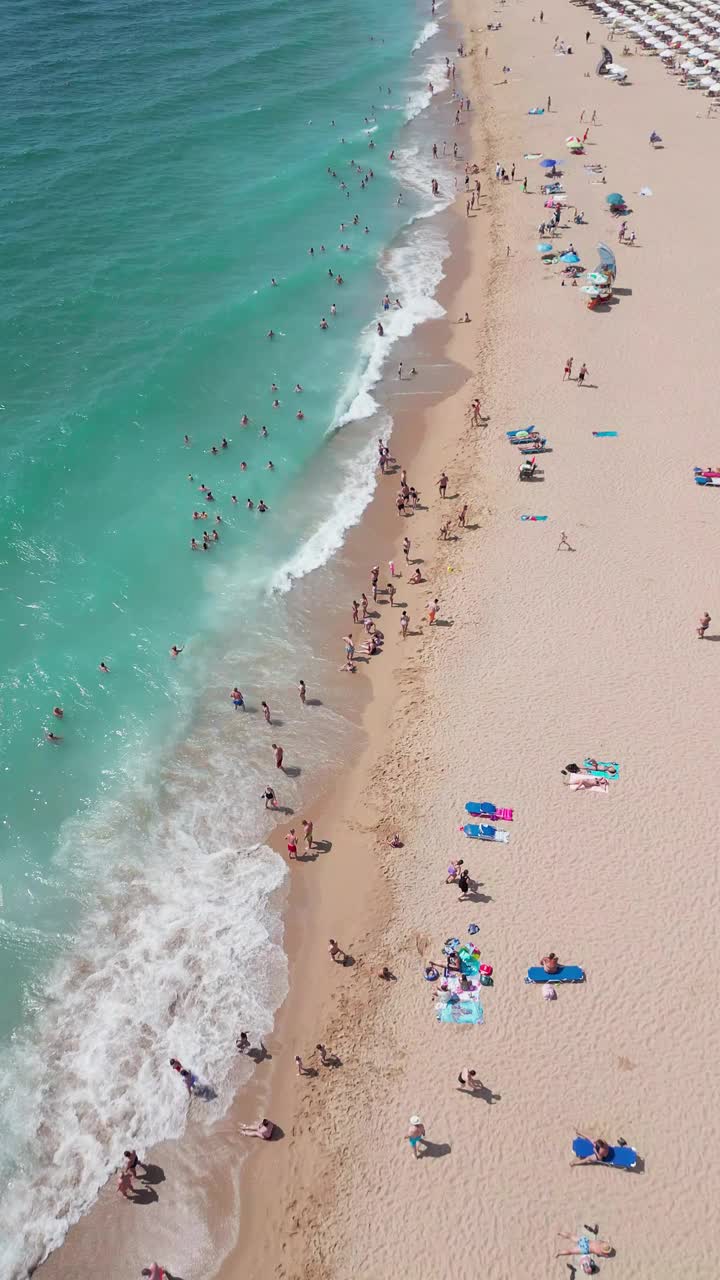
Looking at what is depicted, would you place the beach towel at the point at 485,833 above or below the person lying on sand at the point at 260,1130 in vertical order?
above

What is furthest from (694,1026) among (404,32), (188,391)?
(404,32)

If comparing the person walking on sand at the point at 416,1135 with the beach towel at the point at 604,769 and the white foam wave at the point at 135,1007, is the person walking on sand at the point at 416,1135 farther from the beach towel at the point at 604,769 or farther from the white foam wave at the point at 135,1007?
the beach towel at the point at 604,769

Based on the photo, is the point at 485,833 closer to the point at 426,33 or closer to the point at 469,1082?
the point at 469,1082

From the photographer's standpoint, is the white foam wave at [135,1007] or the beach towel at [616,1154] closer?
the beach towel at [616,1154]

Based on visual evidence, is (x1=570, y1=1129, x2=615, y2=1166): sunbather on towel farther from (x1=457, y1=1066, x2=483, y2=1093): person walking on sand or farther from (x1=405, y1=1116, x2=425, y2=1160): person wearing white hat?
(x1=405, y1=1116, x2=425, y2=1160): person wearing white hat

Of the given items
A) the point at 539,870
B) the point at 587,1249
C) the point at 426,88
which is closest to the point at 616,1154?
the point at 587,1249

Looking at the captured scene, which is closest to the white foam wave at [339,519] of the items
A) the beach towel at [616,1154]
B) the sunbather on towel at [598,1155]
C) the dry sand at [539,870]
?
the dry sand at [539,870]
